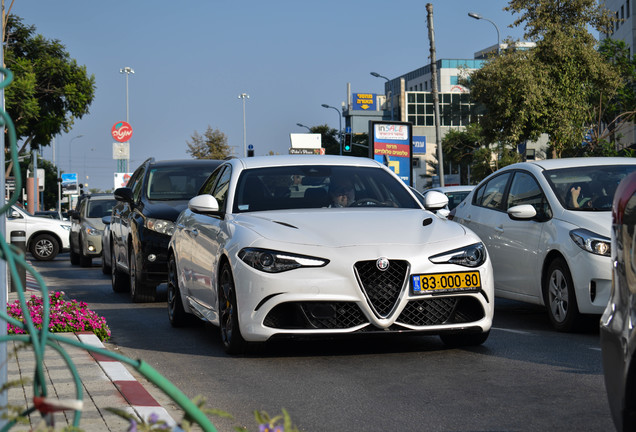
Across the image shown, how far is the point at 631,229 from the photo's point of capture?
3715 millimetres

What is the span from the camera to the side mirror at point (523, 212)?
945 centimetres

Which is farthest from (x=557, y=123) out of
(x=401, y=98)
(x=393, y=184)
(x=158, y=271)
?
(x=401, y=98)

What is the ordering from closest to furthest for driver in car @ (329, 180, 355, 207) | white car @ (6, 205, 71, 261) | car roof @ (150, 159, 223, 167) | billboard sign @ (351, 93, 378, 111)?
driver in car @ (329, 180, 355, 207), car roof @ (150, 159, 223, 167), white car @ (6, 205, 71, 261), billboard sign @ (351, 93, 378, 111)

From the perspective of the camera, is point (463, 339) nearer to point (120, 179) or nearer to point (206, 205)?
point (206, 205)

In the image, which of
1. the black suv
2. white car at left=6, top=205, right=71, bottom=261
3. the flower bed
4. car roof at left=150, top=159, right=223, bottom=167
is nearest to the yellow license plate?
the flower bed

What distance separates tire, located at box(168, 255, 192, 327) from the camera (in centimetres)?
991

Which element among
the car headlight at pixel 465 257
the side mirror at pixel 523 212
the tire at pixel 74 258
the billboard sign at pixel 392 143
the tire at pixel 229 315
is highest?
the billboard sign at pixel 392 143

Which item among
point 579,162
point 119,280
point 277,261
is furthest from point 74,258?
point 277,261

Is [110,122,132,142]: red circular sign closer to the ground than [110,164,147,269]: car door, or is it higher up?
higher up

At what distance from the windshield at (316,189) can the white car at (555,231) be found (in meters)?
1.42

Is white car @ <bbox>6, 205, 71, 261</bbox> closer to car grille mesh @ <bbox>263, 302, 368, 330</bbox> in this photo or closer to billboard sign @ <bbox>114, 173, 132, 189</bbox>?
billboard sign @ <bbox>114, 173, 132, 189</bbox>

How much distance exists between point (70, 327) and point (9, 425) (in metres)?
7.00

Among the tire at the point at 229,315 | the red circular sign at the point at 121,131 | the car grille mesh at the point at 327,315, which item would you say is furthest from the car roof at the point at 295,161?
the red circular sign at the point at 121,131

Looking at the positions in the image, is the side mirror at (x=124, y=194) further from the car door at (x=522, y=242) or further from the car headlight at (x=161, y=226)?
the car door at (x=522, y=242)
